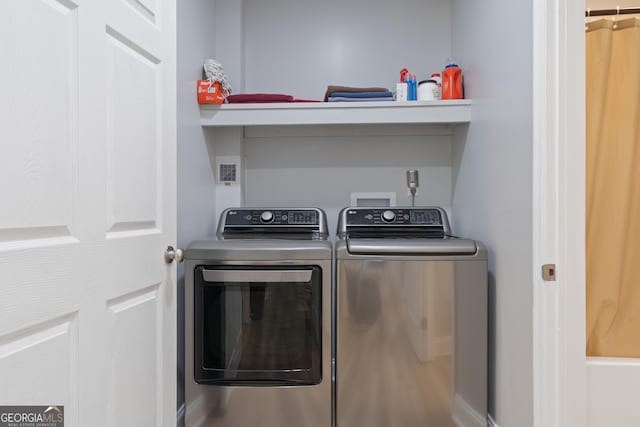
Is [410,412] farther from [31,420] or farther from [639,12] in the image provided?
[639,12]

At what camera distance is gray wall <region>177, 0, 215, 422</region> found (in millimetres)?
1728

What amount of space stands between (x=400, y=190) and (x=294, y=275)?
1007 mm

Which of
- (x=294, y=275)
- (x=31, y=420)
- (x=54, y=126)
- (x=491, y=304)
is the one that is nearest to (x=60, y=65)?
(x=54, y=126)

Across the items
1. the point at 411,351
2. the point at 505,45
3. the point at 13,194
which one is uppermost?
the point at 505,45

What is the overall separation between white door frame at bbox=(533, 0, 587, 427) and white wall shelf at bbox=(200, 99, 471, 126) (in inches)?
27.3

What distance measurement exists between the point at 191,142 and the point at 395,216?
1.08m

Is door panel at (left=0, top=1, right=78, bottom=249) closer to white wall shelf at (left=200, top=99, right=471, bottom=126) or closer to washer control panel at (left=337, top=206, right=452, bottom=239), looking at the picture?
white wall shelf at (left=200, top=99, right=471, bottom=126)

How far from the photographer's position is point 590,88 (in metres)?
1.33

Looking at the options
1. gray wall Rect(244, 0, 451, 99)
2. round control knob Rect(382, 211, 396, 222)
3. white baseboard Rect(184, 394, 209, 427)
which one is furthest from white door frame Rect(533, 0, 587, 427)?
white baseboard Rect(184, 394, 209, 427)

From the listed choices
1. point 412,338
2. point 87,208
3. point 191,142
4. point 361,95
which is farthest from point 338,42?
point 87,208

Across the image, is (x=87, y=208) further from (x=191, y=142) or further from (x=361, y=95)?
(x=361, y=95)

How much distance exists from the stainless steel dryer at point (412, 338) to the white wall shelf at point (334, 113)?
73 centimetres

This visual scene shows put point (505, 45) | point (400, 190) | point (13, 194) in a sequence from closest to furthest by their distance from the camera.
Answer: point (13, 194) < point (505, 45) < point (400, 190)

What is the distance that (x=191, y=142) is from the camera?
6.09 ft
